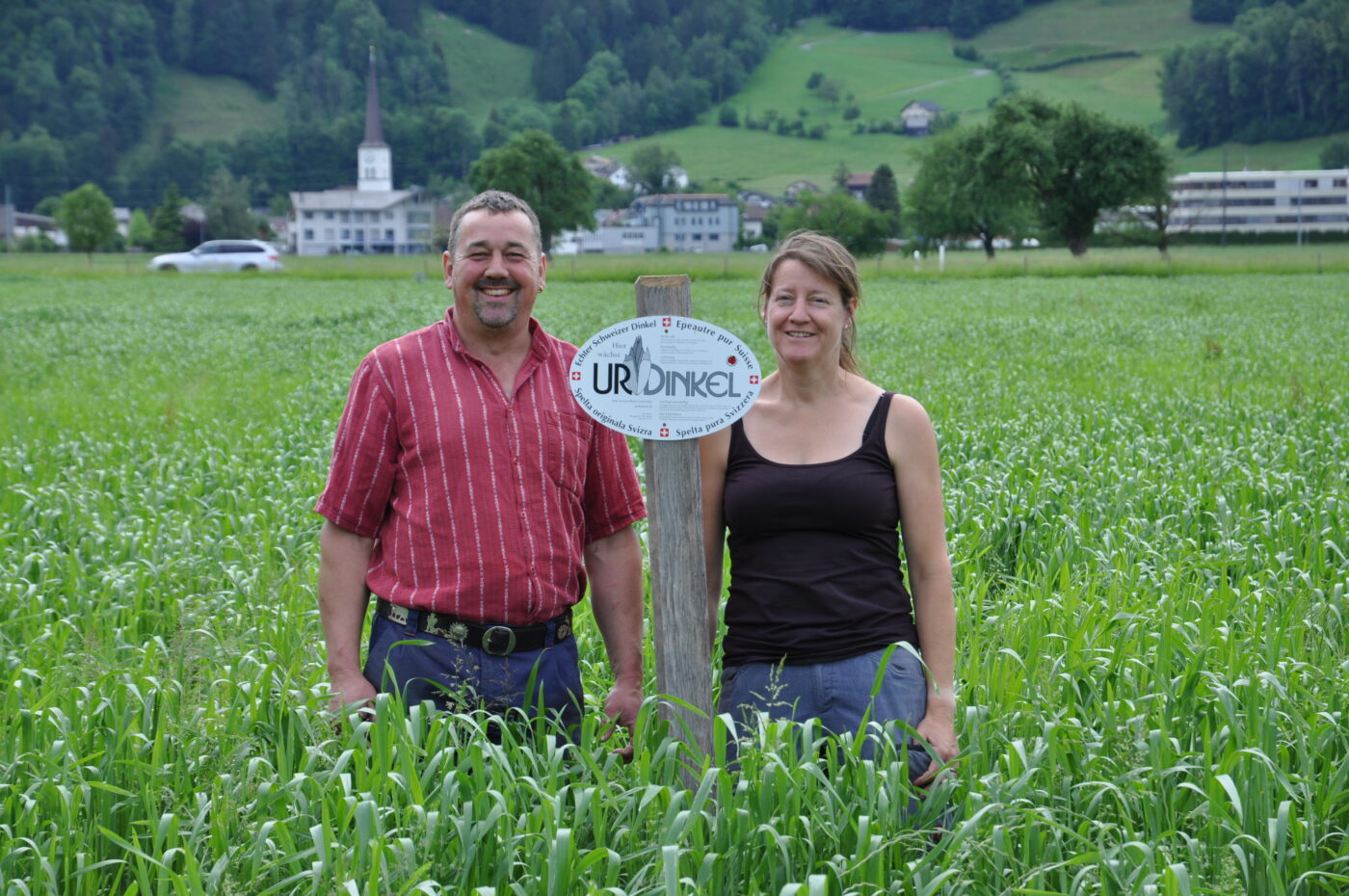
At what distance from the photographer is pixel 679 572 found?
13.3ft

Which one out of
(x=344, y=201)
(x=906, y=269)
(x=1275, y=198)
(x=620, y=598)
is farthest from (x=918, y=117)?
(x=620, y=598)

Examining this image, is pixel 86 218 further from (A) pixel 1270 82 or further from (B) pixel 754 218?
(A) pixel 1270 82

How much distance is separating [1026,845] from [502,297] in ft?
7.06

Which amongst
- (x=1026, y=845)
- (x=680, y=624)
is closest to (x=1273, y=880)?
(x=1026, y=845)

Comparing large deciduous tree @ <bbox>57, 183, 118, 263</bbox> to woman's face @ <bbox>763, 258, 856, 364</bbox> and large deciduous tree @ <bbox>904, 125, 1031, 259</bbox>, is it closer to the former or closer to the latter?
large deciduous tree @ <bbox>904, 125, 1031, 259</bbox>

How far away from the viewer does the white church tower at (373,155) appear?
596ft

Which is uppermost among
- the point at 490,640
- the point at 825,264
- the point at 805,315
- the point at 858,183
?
the point at 858,183

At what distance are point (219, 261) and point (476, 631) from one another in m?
65.4

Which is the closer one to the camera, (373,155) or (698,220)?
(698,220)

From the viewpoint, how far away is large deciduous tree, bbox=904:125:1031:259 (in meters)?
80.1

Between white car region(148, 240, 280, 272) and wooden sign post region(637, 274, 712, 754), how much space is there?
206 feet

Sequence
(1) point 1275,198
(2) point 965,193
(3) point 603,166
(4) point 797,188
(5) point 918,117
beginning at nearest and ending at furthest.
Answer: (2) point 965,193, (1) point 1275,198, (4) point 797,188, (5) point 918,117, (3) point 603,166

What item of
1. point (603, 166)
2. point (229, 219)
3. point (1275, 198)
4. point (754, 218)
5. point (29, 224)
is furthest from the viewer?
point (603, 166)

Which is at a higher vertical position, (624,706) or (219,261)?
(219,261)
